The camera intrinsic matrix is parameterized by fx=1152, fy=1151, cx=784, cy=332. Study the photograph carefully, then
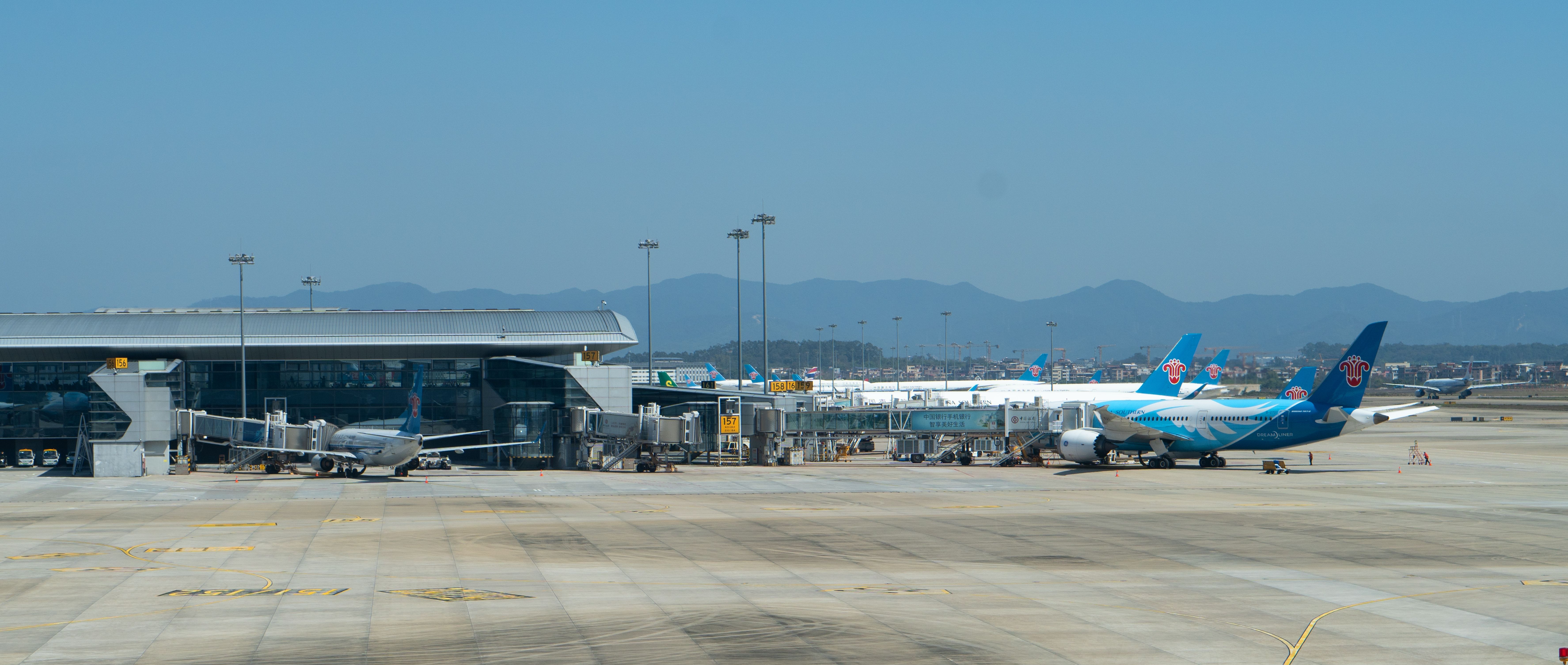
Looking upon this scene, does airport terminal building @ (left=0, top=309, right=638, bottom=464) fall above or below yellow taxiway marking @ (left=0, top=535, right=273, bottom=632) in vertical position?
above

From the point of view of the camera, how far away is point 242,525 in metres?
40.6

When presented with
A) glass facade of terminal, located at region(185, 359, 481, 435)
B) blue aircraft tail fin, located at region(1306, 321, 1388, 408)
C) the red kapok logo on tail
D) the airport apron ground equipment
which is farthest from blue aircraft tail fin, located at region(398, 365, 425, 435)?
the red kapok logo on tail

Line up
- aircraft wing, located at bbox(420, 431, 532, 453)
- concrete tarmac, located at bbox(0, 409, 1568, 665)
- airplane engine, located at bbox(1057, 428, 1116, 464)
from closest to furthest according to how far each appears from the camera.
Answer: concrete tarmac, located at bbox(0, 409, 1568, 665) < aircraft wing, located at bbox(420, 431, 532, 453) < airplane engine, located at bbox(1057, 428, 1116, 464)

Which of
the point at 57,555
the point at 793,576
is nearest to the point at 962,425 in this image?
the point at 793,576

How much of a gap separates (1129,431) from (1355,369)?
12.6m

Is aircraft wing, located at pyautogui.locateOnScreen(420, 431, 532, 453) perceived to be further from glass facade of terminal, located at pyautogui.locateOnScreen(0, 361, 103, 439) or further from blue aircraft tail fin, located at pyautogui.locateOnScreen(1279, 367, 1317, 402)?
blue aircraft tail fin, located at pyautogui.locateOnScreen(1279, 367, 1317, 402)

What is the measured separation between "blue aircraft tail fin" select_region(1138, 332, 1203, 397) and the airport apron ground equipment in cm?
1936

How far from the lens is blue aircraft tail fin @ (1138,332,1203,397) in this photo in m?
93.4

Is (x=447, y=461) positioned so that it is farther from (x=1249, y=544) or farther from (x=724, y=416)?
(x=1249, y=544)

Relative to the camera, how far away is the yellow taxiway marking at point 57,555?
3173cm

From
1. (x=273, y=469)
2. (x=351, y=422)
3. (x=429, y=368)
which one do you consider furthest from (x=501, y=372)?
(x=273, y=469)

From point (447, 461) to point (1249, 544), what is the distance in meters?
53.3

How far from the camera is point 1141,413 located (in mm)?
70500

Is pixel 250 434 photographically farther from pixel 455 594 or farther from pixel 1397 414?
pixel 1397 414
